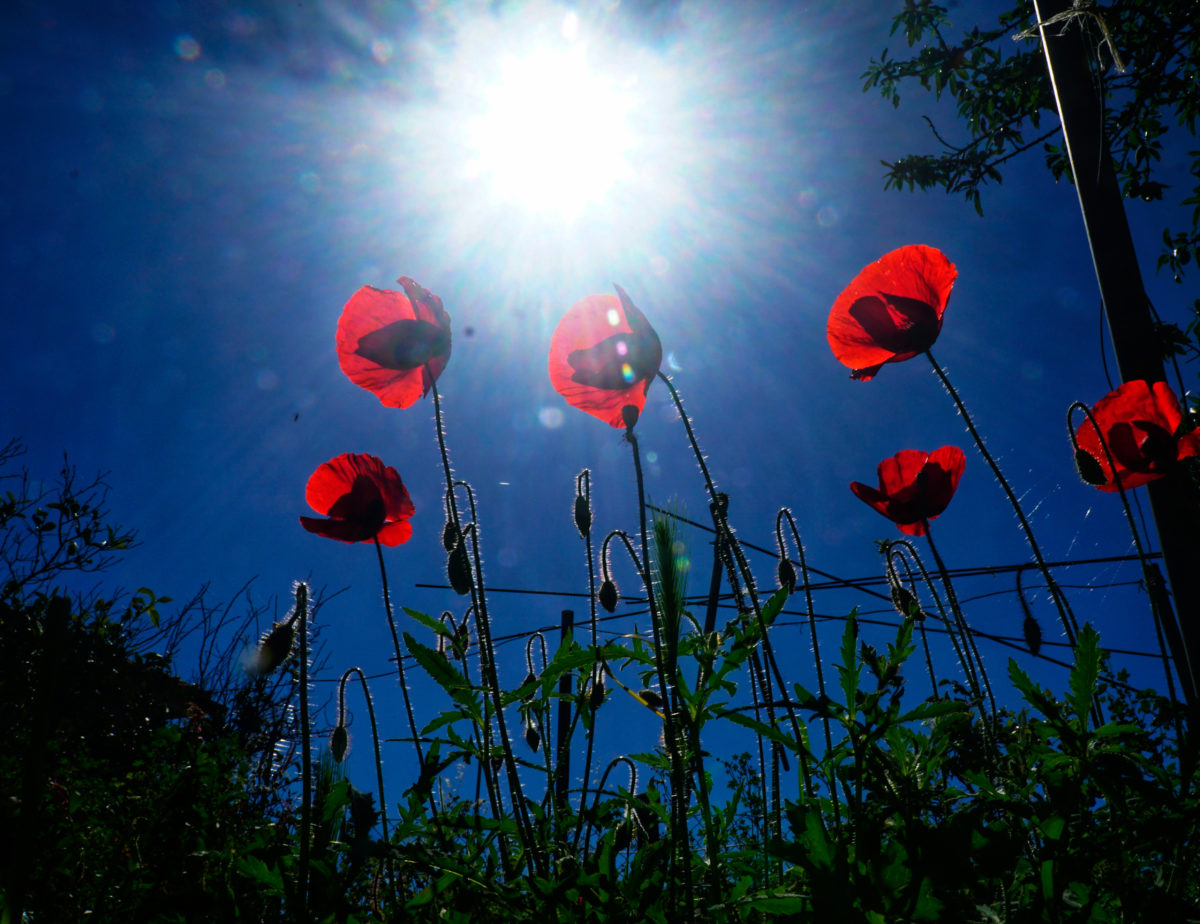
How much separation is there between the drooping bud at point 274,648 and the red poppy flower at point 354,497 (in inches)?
25.7

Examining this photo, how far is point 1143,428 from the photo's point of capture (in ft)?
5.38

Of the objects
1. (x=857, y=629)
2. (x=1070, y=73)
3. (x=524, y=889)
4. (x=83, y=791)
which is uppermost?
(x=1070, y=73)

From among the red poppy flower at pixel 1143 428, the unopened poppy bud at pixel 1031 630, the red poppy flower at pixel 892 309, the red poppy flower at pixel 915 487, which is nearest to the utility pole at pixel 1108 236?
the red poppy flower at pixel 1143 428

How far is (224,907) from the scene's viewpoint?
1056 mm

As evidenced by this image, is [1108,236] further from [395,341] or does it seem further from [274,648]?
[274,648]

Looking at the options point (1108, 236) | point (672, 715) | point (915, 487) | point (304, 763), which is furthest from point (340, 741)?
point (1108, 236)

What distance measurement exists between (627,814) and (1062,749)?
770 millimetres

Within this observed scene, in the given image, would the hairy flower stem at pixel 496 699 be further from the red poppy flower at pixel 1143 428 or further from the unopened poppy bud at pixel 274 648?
the red poppy flower at pixel 1143 428

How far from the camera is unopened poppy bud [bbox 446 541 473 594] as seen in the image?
152 centimetres

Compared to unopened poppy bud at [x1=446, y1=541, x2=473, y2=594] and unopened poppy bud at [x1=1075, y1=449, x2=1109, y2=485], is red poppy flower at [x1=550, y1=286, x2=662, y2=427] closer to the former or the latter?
unopened poppy bud at [x1=446, y1=541, x2=473, y2=594]

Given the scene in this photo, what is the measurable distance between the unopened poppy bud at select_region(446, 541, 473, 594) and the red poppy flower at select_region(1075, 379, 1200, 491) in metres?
1.45

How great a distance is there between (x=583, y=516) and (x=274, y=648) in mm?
770

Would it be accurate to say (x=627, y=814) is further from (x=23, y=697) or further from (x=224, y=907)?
(x=23, y=697)

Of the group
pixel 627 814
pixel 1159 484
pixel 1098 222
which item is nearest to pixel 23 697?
pixel 627 814
